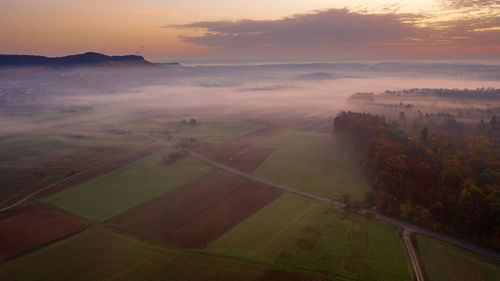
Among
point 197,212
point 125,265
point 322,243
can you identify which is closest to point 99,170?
point 197,212

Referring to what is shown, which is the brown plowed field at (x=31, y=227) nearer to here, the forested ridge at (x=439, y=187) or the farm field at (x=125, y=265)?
the farm field at (x=125, y=265)

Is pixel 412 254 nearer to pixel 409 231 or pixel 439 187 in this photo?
pixel 409 231

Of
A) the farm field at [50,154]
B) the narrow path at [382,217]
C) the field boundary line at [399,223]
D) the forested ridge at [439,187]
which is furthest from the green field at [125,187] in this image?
the forested ridge at [439,187]

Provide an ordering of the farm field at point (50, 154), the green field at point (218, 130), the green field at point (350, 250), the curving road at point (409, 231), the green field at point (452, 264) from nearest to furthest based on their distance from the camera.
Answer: the green field at point (452, 264), the green field at point (350, 250), the curving road at point (409, 231), the farm field at point (50, 154), the green field at point (218, 130)

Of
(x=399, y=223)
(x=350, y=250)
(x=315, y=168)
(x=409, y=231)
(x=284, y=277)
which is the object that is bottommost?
(x=284, y=277)

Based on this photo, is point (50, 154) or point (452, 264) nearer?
point (452, 264)
